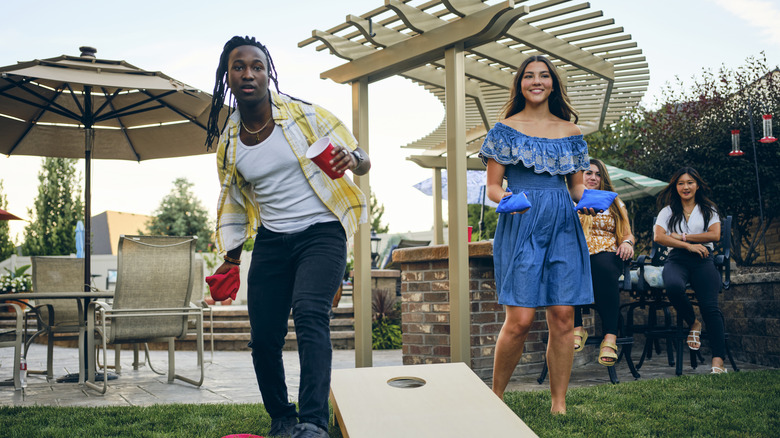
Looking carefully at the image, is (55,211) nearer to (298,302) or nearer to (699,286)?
(699,286)

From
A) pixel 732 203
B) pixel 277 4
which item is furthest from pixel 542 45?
pixel 732 203

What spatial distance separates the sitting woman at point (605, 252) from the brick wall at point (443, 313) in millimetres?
599

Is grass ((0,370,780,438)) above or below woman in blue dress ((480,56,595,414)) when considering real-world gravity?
below

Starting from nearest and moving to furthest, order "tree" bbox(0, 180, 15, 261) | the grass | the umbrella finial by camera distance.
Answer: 1. the grass
2. the umbrella finial
3. "tree" bbox(0, 180, 15, 261)

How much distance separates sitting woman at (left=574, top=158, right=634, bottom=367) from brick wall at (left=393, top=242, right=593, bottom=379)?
1.96 feet

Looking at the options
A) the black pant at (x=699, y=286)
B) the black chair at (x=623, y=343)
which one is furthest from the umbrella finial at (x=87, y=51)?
the black pant at (x=699, y=286)

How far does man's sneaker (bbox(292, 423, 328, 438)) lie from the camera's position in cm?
209

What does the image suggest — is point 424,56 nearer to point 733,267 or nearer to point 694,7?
point 733,267

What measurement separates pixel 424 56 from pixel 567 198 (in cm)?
175

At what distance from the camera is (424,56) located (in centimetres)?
423

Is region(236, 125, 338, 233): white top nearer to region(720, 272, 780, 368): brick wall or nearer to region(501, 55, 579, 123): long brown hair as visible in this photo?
region(501, 55, 579, 123): long brown hair

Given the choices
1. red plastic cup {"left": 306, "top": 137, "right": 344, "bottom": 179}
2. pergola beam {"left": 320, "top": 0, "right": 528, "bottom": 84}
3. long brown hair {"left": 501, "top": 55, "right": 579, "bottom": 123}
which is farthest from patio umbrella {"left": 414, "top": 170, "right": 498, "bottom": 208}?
red plastic cup {"left": 306, "top": 137, "right": 344, "bottom": 179}

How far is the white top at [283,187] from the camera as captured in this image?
8.07ft

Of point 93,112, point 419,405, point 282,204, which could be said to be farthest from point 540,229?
point 93,112
